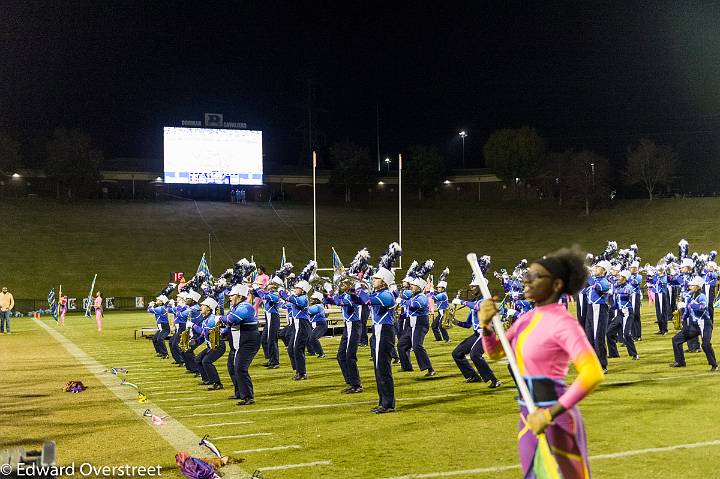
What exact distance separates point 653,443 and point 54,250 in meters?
43.4

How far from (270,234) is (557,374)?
49.6m

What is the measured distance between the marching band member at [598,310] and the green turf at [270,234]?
26665mm

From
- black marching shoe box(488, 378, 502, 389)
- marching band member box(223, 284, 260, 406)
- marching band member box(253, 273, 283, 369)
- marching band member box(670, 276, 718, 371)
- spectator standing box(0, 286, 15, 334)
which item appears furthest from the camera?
spectator standing box(0, 286, 15, 334)

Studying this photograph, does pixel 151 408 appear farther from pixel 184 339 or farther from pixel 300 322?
pixel 184 339

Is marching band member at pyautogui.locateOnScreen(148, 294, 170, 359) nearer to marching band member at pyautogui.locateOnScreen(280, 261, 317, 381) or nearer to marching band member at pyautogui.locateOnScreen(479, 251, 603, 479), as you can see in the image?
marching band member at pyautogui.locateOnScreen(280, 261, 317, 381)

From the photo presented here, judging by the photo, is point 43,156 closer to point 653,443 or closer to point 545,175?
point 545,175

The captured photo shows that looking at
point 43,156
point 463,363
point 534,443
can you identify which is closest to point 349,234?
point 43,156

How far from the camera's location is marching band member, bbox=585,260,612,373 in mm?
15188

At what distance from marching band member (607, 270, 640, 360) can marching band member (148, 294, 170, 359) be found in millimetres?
10248

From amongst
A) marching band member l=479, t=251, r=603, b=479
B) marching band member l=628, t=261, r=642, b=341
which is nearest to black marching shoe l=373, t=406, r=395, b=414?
marching band member l=479, t=251, r=603, b=479

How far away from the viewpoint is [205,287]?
18297 mm

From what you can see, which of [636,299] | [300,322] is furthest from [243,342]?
[636,299]

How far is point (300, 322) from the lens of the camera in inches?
592

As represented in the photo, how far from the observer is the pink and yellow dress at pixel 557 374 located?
3816 mm
